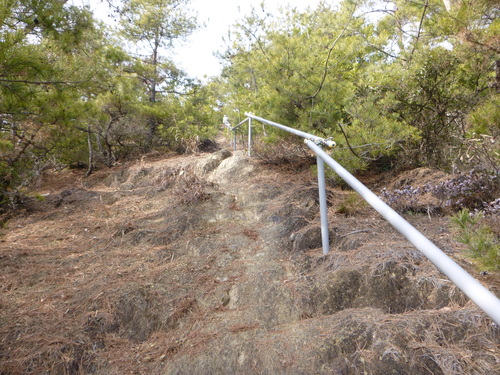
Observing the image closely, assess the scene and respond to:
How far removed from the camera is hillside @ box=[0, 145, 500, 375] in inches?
59.4

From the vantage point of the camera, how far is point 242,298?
2.19m

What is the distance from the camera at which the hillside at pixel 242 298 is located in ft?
4.95

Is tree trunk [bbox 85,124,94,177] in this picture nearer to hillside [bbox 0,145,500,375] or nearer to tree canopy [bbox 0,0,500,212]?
tree canopy [bbox 0,0,500,212]

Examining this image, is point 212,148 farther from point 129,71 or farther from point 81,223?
point 81,223

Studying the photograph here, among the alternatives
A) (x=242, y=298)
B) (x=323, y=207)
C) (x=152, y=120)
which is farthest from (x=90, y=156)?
(x=323, y=207)

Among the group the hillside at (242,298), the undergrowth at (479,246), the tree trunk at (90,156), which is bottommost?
the hillside at (242,298)

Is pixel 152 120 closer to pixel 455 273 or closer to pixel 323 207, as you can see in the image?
pixel 323 207

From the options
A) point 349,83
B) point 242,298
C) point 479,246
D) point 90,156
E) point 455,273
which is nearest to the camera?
point 455,273

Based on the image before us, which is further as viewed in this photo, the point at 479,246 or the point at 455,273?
the point at 479,246

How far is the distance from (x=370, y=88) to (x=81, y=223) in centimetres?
448

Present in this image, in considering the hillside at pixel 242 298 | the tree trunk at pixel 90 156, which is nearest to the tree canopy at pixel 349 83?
the hillside at pixel 242 298

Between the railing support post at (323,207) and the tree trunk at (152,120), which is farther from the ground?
the tree trunk at (152,120)

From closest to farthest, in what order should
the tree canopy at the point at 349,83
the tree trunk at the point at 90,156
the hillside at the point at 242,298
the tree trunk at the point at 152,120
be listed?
the hillside at the point at 242,298
the tree canopy at the point at 349,83
the tree trunk at the point at 90,156
the tree trunk at the point at 152,120

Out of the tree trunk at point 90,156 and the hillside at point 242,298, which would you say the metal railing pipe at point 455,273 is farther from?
the tree trunk at point 90,156
